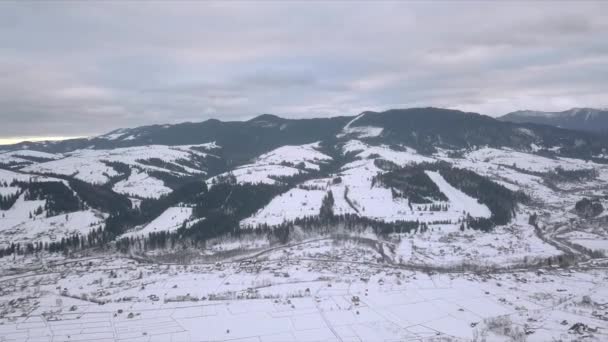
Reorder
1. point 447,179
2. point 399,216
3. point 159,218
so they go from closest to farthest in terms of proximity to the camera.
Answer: point 399,216 < point 159,218 < point 447,179

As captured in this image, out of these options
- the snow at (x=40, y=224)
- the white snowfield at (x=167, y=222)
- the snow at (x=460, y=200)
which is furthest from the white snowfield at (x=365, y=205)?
the snow at (x=40, y=224)

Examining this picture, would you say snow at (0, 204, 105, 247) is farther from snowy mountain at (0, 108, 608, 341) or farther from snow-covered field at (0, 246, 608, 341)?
snow-covered field at (0, 246, 608, 341)

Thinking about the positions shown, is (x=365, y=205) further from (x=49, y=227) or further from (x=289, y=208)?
(x=49, y=227)

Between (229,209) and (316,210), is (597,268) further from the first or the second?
(229,209)

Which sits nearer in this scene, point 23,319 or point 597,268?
point 23,319

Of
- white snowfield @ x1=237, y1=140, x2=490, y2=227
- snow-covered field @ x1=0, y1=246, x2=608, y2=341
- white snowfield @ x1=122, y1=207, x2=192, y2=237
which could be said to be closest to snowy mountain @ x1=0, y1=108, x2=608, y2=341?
snow-covered field @ x1=0, y1=246, x2=608, y2=341

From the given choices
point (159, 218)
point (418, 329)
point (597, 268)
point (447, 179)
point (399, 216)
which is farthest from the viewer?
point (447, 179)

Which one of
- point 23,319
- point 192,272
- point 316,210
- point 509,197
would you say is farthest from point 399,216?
point 23,319

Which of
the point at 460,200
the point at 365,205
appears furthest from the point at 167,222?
the point at 460,200

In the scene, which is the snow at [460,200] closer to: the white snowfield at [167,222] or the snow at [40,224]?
the white snowfield at [167,222]
